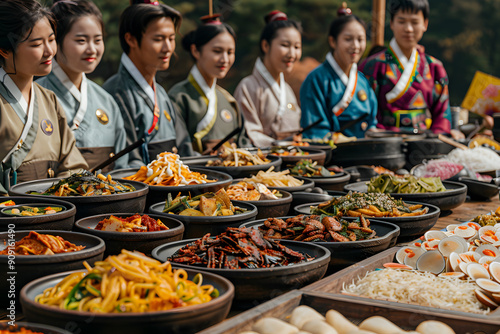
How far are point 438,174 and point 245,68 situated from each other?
13164 millimetres

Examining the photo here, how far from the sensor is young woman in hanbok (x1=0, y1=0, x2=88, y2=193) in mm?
2723

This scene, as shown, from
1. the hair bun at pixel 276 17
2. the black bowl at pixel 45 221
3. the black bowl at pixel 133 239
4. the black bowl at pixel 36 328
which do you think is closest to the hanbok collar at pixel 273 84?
the hair bun at pixel 276 17

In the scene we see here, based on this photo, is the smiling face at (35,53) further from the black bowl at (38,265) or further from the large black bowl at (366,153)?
the large black bowl at (366,153)

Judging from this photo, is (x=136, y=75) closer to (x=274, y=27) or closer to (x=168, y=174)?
(x=168, y=174)

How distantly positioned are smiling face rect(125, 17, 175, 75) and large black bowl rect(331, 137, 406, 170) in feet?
4.95

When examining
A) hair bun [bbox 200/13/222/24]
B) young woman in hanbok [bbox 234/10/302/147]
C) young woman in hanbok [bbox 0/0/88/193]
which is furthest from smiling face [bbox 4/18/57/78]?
young woman in hanbok [bbox 234/10/302/147]

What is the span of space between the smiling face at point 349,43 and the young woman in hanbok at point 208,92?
1.47 metres

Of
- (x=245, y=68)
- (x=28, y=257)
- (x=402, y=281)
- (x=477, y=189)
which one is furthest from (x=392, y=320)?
(x=245, y=68)

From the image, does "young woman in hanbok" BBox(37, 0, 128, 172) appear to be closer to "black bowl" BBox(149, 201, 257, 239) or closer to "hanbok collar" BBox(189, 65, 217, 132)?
"hanbok collar" BBox(189, 65, 217, 132)

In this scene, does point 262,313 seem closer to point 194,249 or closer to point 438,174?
point 194,249

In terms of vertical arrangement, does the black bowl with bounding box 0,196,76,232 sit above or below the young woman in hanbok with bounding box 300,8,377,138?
below

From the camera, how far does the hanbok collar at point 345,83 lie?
610 centimetres

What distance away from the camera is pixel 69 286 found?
4.66ft

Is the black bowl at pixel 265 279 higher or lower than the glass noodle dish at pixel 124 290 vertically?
lower
